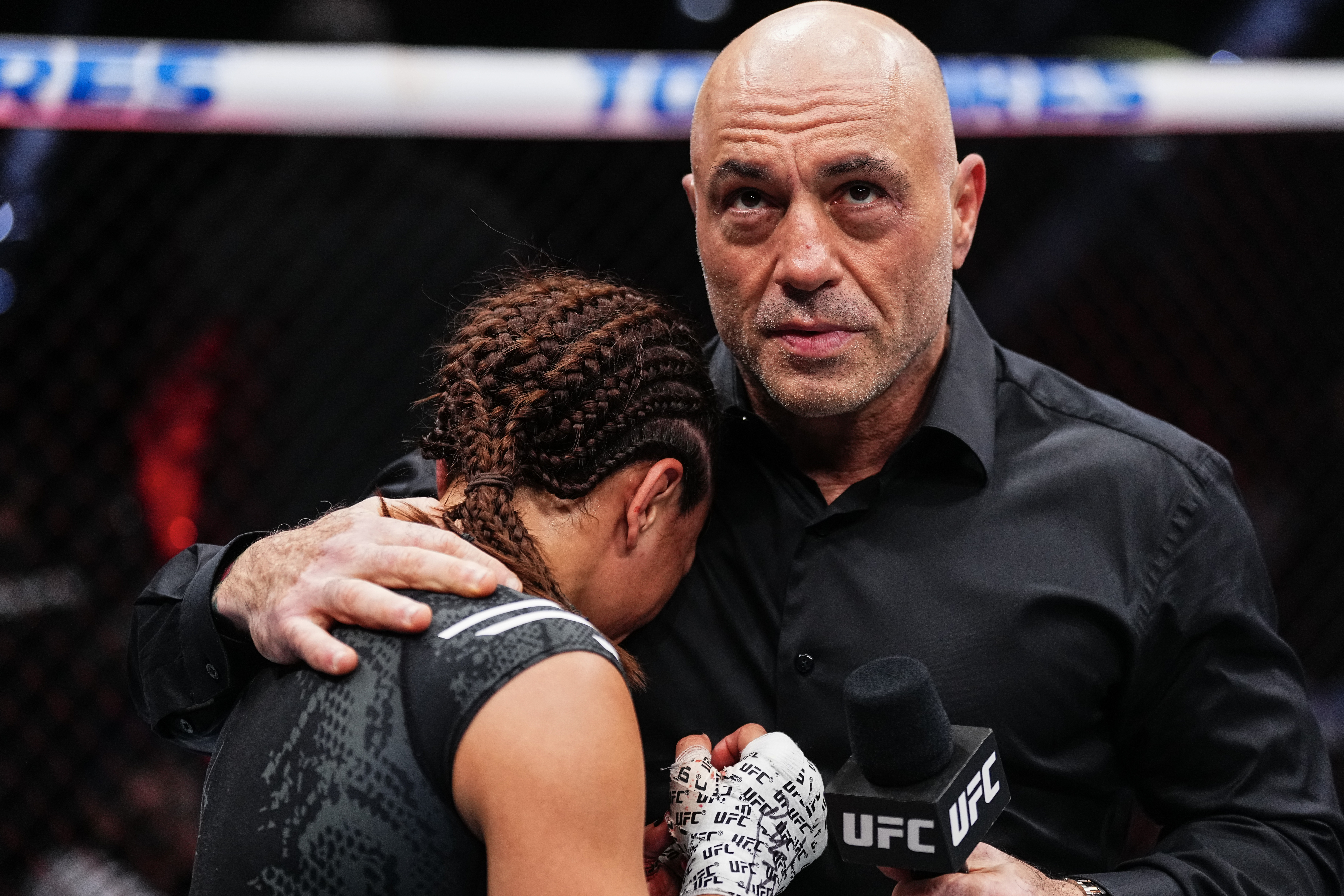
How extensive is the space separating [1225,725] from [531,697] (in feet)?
2.60

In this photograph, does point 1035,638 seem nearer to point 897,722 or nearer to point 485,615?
point 897,722

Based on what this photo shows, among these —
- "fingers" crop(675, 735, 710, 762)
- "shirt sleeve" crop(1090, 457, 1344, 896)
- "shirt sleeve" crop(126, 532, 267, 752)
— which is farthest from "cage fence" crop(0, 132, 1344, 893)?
"shirt sleeve" crop(1090, 457, 1344, 896)

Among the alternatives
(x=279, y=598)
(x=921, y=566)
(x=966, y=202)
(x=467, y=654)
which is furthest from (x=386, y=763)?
(x=966, y=202)

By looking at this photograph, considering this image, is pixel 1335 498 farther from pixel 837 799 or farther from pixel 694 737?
pixel 837 799

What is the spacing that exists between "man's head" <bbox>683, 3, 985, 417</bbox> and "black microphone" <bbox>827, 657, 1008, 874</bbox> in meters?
0.48

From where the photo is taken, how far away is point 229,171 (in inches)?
132

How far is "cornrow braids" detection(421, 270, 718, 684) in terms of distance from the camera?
3.81 feet

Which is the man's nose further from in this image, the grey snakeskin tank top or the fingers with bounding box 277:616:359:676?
the fingers with bounding box 277:616:359:676

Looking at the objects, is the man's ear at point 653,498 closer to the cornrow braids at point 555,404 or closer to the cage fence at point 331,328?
the cornrow braids at point 555,404

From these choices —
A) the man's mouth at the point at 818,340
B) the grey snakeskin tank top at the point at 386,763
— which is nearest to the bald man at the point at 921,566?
the man's mouth at the point at 818,340

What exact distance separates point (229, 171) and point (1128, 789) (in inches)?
112

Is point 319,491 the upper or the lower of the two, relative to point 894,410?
lower

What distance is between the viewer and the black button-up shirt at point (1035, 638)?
1.31 metres

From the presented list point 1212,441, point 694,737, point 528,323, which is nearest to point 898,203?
point 528,323
